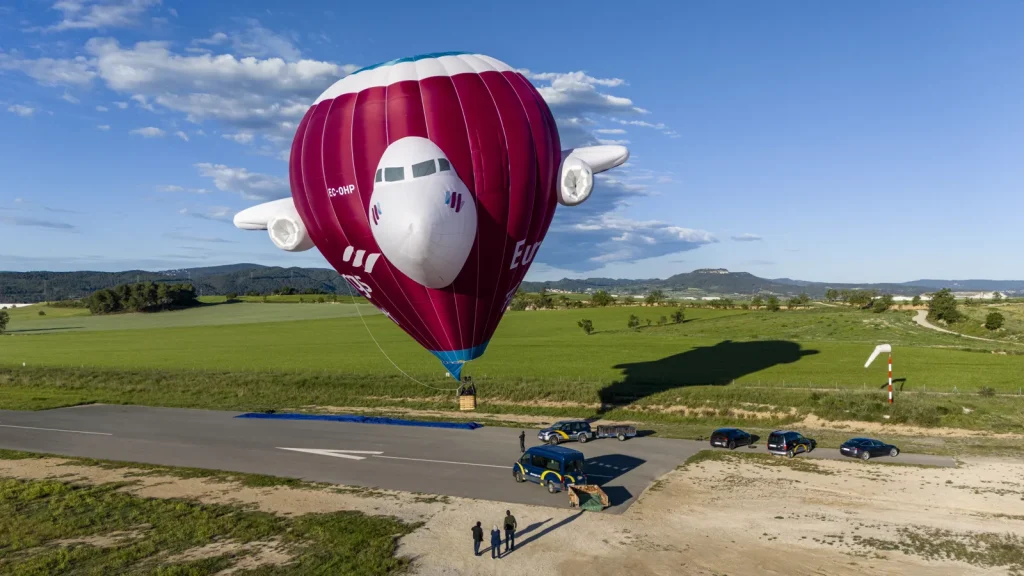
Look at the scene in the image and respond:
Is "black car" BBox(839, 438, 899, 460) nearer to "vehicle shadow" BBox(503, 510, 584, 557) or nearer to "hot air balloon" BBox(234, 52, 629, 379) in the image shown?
"vehicle shadow" BBox(503, 510, 584, 557)

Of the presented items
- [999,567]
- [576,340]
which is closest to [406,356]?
[576,340]

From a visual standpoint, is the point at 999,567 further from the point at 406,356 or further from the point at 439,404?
the point at 406,356

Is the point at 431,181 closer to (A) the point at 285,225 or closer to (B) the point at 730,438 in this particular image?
(A) the point at 285,225

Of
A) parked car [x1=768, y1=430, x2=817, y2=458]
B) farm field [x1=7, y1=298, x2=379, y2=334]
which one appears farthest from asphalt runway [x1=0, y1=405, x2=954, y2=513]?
farm field [x1=7, y1=298, x2=379, y2=334]

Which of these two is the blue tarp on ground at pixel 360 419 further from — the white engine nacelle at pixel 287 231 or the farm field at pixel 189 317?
the farm field at pixel 189 317

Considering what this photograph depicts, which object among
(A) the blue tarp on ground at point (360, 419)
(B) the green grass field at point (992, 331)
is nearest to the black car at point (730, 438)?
(A) the blue tarp on ground at point (360, 419)

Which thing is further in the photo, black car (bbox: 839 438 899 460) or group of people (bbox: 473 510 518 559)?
black car (bbox: 839 438 899 460)

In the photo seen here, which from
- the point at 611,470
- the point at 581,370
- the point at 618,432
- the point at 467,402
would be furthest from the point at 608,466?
the point at 581,370
